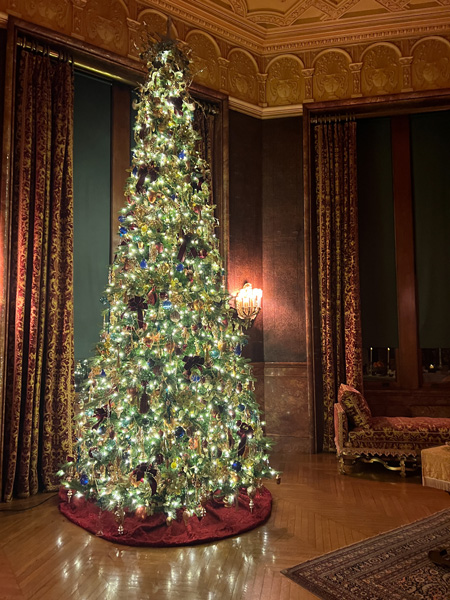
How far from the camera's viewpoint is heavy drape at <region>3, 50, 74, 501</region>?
4504 mm

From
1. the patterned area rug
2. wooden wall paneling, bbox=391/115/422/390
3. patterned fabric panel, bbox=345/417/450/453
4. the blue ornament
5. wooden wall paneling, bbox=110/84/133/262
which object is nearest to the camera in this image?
the patterned area rug

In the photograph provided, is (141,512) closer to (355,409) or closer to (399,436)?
(355,409)

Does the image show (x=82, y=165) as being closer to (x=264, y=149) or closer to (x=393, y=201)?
(x=264, y=149)

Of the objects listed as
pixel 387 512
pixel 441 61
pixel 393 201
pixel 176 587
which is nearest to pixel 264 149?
pixel 393 201

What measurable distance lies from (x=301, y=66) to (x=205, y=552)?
5.97m

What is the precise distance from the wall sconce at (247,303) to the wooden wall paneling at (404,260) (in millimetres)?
2000

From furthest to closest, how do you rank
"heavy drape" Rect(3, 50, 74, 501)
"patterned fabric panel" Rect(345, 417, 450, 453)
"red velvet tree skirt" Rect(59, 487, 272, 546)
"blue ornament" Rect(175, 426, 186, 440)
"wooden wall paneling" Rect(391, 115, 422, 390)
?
"wooden wall paneling" Rect(391, 115, 422, 390) → "patterned fabric panel" Rect(345, 417, 450, 453) → "heavy drape" Rect(3, 50, 74, 501) → "blue ornament" Rect(175, 426, 186, 440) → "red velvet tree skirt" Rect(59, 487, 272, 546)

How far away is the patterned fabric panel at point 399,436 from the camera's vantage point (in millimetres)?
5234

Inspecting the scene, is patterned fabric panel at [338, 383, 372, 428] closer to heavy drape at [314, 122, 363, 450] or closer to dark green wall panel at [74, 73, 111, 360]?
heavy drape at [314, 122, 363, 450]

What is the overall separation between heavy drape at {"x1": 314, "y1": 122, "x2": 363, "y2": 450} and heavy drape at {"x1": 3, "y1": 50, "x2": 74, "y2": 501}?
3.22 m

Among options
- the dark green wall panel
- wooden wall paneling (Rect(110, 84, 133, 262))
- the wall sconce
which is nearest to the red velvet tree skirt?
the dark green wall panel

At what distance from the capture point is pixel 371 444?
5320mm

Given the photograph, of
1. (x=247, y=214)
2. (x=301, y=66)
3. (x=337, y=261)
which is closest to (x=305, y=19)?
(x=301, y=66)

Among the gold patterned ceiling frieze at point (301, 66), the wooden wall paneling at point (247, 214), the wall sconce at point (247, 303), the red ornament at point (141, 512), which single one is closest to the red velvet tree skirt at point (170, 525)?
the red ornament at point (141, 512)
